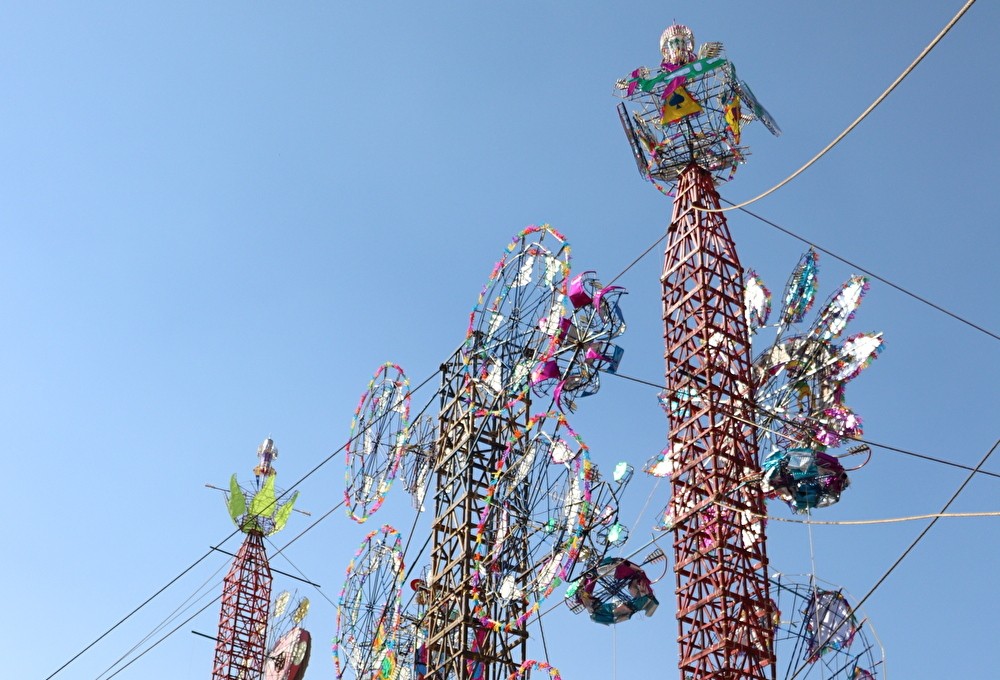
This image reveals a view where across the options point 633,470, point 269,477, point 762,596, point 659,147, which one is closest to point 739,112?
point 659,147

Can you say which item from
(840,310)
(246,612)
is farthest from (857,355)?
(246,612)

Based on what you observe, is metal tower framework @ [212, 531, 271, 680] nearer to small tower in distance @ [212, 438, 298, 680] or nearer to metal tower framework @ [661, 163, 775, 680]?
small tower in distance @ [212, 438, 298, 680]

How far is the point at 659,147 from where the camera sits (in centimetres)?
3522

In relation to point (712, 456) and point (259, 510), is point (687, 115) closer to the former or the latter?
point (712, 456)

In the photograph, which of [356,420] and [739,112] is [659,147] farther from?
[356,420]

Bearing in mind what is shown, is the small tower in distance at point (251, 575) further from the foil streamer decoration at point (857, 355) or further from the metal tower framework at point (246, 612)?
the foil streamer decoration at point (857, 355)

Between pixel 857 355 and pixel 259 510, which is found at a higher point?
pixel 259 510

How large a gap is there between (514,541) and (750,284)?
353 inches

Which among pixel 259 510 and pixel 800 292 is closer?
pixel 800 292

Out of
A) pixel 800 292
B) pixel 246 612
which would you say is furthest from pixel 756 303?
pixel 246 612

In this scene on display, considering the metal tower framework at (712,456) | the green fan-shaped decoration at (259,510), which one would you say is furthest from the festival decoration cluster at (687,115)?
the green fan-shaped decoration at (259,510)

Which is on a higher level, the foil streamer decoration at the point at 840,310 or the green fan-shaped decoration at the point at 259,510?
the green fan-shaped decoration at the point at 259,510

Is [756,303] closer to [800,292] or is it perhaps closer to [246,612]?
[800,292]

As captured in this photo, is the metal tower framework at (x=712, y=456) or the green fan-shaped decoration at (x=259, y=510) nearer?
the metal tower framework at (x=712, y=456)
